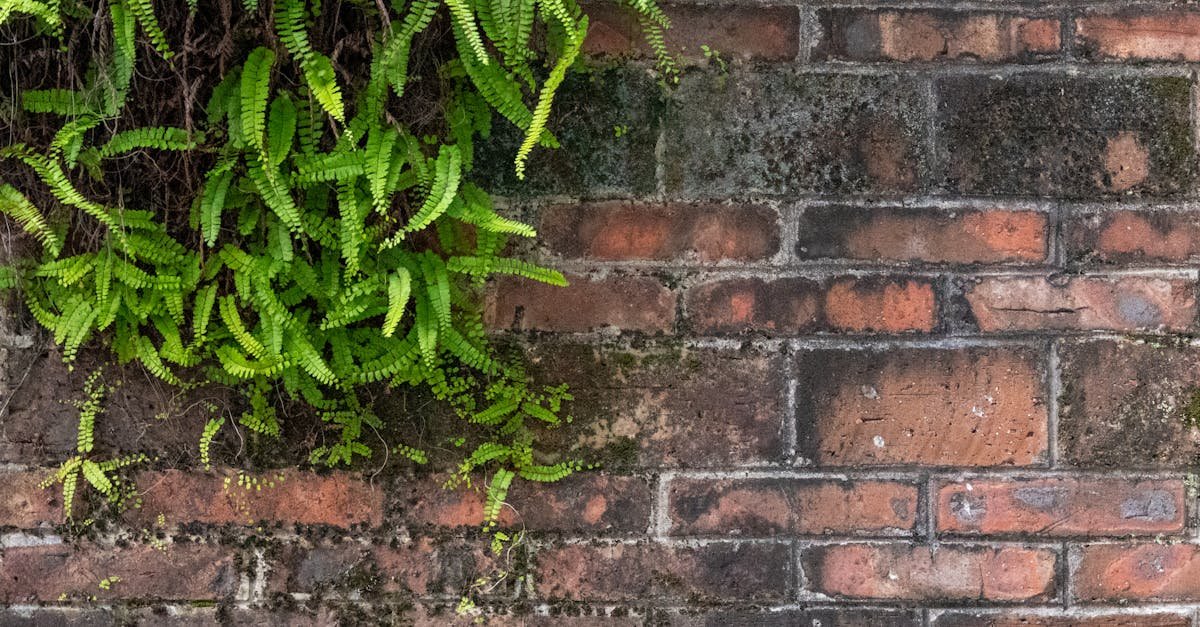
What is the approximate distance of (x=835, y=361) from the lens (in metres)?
1.60

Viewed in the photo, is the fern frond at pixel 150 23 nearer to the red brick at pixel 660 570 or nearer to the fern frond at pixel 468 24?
the fern frond at pixel 468 24

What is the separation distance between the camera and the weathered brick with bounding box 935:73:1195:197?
1.57m

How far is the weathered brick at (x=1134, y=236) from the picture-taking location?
1.58 m

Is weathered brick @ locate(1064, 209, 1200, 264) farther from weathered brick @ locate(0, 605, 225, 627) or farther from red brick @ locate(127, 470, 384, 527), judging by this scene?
weathered brick @ locate(0, 605, 225, 627)

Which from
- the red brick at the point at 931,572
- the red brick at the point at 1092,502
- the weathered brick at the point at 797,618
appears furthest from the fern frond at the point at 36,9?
the red brick at the point at 1092,502

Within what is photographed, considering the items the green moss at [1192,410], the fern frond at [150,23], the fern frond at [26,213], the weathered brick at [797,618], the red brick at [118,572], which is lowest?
the weathered brick at [797,618]

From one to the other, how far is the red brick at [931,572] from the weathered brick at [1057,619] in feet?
0.10

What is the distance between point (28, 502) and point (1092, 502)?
194cm

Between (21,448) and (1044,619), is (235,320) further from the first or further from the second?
(1044,619)

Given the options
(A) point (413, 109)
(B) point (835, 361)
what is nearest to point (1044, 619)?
(B) point (835, 361)

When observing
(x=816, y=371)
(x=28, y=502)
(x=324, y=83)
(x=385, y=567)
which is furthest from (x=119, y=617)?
(x=816, y=371)

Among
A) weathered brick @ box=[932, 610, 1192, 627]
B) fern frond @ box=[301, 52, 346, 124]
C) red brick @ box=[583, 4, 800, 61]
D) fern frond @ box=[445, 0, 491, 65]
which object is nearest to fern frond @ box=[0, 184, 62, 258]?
fern frond @ box=[301, 52, 346, 124]

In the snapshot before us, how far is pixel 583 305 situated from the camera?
5.25ft

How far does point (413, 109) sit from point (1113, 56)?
122 centimetres
